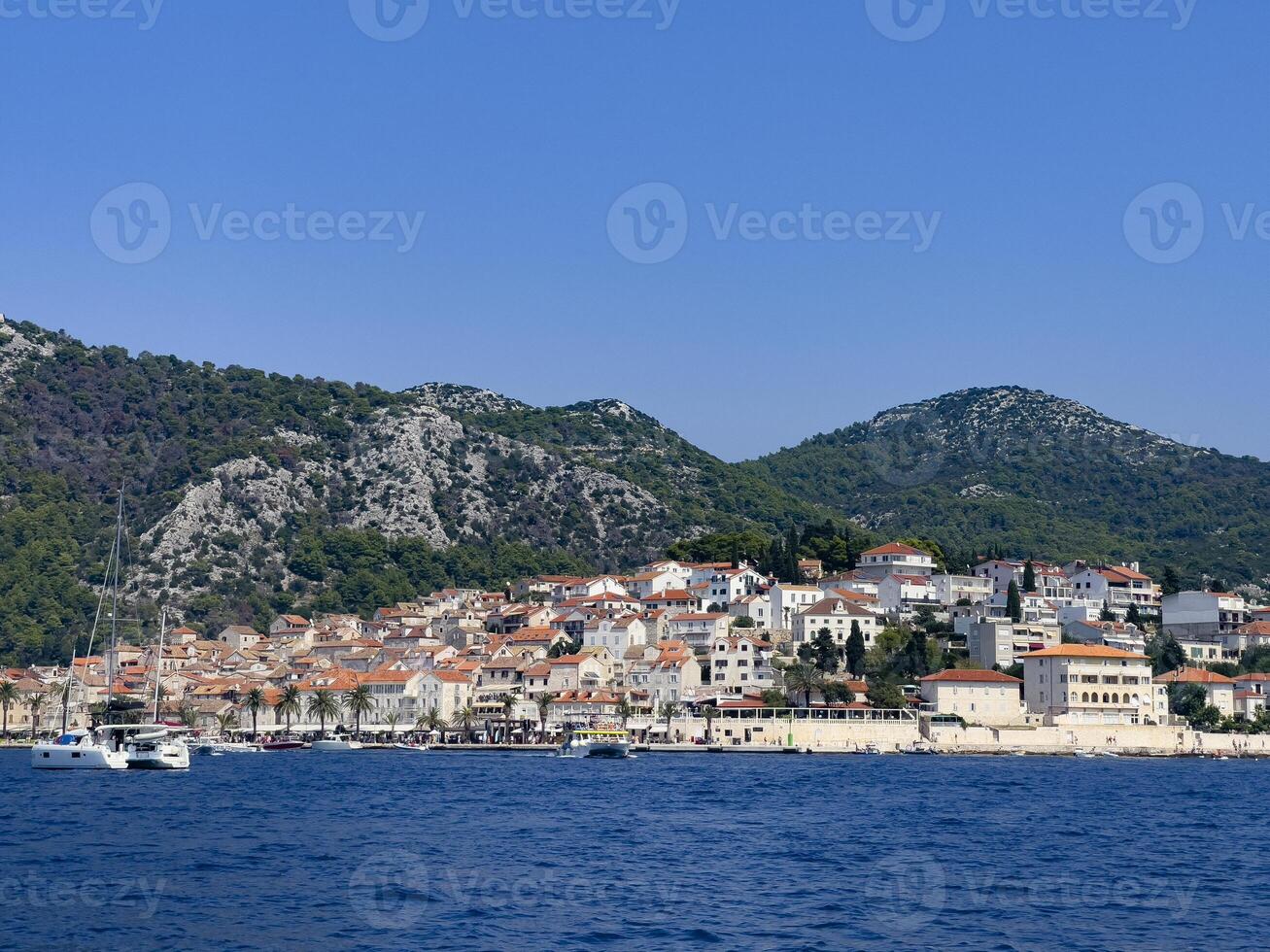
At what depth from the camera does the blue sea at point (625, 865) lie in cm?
3000

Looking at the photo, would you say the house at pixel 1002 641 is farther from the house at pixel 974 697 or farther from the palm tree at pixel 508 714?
the palm tree at pixel 508 714

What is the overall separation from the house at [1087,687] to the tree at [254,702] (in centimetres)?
5628

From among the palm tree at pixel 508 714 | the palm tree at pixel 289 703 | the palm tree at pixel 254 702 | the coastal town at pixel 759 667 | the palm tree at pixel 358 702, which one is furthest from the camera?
the palm tree at pixel 254 702

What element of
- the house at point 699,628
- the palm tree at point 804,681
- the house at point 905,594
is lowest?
the palm tree at point 804,681

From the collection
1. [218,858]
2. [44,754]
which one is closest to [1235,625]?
[44,754]

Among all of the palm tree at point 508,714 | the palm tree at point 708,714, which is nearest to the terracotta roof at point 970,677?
the palm tree at point 708,714

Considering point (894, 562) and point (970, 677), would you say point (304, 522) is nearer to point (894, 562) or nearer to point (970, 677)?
point (894, 562)

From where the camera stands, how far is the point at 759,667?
377 feet

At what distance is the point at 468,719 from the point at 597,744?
72.0ft

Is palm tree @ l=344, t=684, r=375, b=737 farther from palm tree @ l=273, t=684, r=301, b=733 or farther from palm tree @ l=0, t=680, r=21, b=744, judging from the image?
palm tree @ l=0, t=680, r=21, b=744

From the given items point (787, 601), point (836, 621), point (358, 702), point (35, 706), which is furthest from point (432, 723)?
point (35, 706)

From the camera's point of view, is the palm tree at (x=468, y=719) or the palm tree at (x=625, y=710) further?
the palm tree at (x=468, y=719)

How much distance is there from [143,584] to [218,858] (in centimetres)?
12402

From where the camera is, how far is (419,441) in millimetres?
194250
